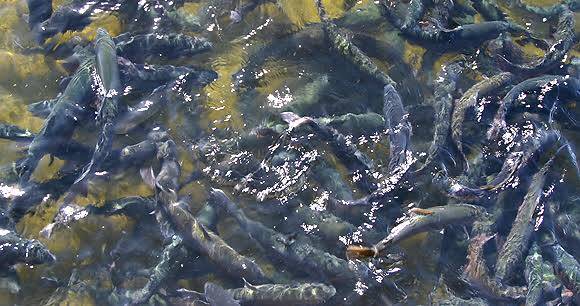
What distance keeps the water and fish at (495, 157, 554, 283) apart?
8 centimetres

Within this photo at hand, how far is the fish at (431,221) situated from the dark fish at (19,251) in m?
2.42

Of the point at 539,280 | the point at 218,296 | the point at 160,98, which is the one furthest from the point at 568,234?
the point at 160,98

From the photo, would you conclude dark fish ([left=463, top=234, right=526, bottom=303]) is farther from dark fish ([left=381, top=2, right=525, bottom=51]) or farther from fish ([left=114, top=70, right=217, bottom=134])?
fish ([left=114, top=70, right=217, bottom=134])

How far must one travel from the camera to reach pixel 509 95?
6023 millimetres

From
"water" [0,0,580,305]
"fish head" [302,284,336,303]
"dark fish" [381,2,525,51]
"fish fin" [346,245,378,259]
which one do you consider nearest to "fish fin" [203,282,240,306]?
"water" [0,0,580,305]

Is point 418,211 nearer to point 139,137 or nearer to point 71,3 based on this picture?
point 139,137

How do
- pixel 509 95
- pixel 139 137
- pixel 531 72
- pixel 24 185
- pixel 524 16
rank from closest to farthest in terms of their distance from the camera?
pixel 24 185, pixel 139 137, pixel 509 95, pixel 531 72, pixel 524 16

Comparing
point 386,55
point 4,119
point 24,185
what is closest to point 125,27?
point 4,119

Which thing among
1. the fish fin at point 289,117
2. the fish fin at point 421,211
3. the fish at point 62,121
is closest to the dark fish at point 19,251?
the fish at point 62,121

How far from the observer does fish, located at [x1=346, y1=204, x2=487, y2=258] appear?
477 centimetres

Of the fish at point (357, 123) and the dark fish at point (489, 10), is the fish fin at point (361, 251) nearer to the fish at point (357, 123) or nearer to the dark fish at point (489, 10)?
the fish at point (357, 123)

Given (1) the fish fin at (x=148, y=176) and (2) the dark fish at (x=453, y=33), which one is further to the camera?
(2) the dark fish at (x=453, y=33)

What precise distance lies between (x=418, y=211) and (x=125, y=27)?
390 cm

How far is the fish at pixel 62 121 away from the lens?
16.8 ft
